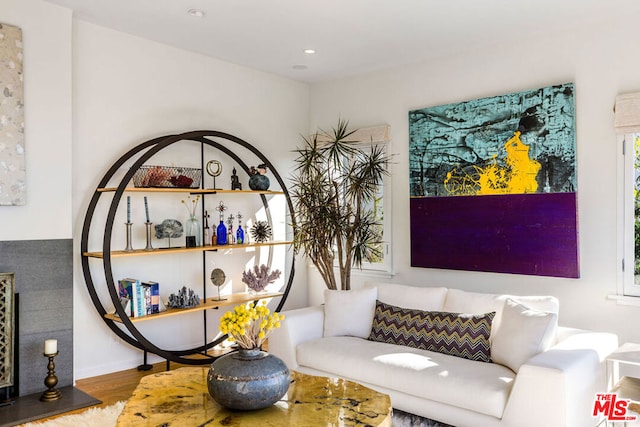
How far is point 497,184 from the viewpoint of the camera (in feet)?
14.7

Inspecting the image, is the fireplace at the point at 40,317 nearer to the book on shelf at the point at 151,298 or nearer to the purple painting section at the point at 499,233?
the book on shelf at the point at 151,298

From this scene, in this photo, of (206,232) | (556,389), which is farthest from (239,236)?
(556,389)

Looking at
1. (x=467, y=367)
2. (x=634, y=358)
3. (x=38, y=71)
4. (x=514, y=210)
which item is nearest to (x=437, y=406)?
(x=467, y=367)

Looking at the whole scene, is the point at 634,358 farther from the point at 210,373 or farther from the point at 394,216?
the point at 394,216

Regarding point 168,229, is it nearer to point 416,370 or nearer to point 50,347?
point 50,347

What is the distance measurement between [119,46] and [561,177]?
3778mm

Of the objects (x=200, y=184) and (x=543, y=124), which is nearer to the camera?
(x=543, y=124)

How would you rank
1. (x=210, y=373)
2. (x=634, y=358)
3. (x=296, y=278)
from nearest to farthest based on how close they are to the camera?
(x=210, y=373)
(x=634, y=358)
(x=296, y=278)

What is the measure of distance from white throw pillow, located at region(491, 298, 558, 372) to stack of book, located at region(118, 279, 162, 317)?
2560mm

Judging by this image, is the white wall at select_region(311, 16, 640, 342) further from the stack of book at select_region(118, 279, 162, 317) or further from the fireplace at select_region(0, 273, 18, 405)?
the fireplace at select_region(0, 273, 18, 405)

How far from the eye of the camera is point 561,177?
4117 millimetres

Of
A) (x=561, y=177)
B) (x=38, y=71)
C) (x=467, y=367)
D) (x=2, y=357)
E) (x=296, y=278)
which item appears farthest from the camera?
(x=296, y=278)

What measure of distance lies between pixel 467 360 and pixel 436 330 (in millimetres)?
292

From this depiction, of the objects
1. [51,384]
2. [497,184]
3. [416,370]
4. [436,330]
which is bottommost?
[51,384]
